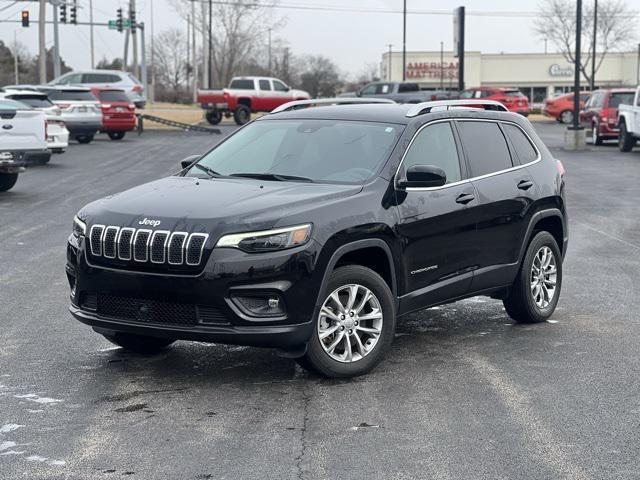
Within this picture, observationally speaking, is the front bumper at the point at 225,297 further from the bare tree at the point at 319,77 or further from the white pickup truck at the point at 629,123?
the bare tree at the point at 319,77

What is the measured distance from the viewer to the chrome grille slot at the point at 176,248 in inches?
247

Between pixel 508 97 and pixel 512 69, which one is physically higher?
pixel 512 69

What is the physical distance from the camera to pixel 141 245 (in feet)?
20.9

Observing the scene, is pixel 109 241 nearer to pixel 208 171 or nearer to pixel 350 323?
pixel 208 171

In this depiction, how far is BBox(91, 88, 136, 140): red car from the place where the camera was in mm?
35812

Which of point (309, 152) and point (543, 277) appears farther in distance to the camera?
point (543, 277)

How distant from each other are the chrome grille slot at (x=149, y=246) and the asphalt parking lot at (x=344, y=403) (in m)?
0.78

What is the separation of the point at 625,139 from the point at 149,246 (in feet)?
86.9

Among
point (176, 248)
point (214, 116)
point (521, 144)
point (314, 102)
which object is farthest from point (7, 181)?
point (214, 116)

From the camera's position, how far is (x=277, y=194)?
6742mm

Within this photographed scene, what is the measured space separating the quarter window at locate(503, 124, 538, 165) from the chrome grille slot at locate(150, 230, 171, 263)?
3.34m

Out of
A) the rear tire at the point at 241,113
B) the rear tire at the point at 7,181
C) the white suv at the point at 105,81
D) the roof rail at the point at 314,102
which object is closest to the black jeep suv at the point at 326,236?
the roof rail at the point at 314,102

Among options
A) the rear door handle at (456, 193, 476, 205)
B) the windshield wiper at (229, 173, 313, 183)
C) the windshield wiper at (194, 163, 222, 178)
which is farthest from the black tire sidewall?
the windshield wiper at (194, 163, 222, 178)

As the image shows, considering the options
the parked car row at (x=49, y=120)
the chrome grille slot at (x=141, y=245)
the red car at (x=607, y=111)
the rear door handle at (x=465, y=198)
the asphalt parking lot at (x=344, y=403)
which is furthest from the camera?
the red car at (x=607, y=111)
